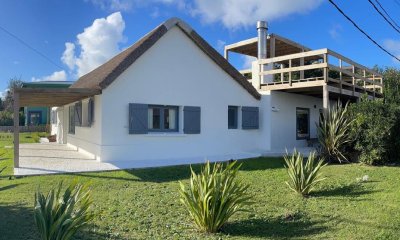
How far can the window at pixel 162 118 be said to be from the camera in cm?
1425

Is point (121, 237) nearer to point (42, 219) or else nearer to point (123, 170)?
point (42, 219)

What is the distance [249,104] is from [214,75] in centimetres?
234

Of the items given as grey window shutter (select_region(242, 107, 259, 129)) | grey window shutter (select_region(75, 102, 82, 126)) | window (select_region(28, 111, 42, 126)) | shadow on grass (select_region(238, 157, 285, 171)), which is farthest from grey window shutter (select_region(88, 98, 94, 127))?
window (select_region(28, 111, 42, 126))

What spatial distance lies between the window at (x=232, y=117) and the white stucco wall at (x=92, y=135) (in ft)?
20.0

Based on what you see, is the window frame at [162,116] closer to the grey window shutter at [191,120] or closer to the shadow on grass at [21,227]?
the grey window shutter at [191,120]

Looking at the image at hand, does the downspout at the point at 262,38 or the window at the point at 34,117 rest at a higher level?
the downspout at the point at 262,38

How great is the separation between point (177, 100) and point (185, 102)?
390mm

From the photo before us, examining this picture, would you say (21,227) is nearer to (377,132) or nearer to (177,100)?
(177,100)

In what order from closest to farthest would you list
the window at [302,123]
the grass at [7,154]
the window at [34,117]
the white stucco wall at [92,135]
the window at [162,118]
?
the grass at [7,154] → the white stucco wall at [92,135] → the window at [162,118] → the window at [302,123] → the window at [34,117]

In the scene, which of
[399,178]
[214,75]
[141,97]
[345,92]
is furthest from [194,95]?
[399,178]

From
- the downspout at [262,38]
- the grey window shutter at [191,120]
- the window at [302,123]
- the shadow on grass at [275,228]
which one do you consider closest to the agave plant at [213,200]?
the shadow on grass at [275,228]

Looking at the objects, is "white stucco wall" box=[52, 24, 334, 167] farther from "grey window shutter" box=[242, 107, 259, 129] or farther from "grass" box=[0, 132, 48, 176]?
"grass" box=[0, 132, 48, 176]

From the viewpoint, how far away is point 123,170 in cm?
1172

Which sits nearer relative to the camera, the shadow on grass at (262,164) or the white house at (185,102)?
the shadow on grass at (262,164)
